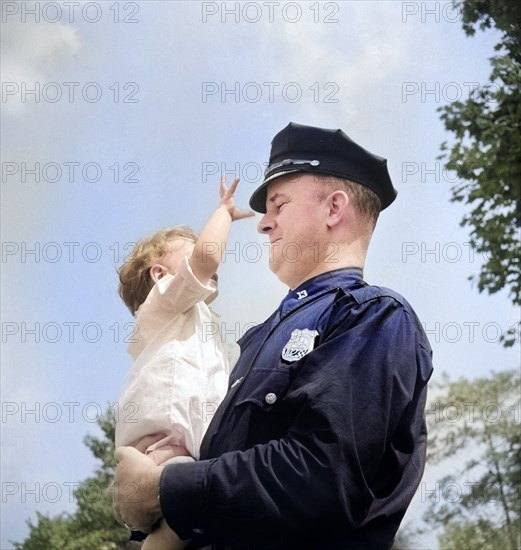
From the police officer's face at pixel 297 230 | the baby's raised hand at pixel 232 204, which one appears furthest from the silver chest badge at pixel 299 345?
the baby's raised hand at pixel 232 204

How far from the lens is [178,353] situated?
2012mm

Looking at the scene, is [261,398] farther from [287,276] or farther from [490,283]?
[490,283]

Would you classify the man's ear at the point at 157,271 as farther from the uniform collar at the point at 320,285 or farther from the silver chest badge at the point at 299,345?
the silver chest badge at the point at 299,345

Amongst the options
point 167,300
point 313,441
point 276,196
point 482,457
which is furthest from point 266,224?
point 482,457

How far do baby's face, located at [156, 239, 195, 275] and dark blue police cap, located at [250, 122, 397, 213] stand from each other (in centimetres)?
38

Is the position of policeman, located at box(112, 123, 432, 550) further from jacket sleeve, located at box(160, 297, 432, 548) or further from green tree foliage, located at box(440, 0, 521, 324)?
green tree foliage, located at box(440, 0, 521, 324)

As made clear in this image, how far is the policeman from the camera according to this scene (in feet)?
4.83

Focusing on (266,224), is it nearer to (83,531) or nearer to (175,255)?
(175,255)

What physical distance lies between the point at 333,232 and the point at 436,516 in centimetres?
489

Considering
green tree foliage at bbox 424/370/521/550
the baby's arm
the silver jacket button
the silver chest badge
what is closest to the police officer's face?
the baby's arm

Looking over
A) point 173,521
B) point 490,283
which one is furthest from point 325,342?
point 490,283

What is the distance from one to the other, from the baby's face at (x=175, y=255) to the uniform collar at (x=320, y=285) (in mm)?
495

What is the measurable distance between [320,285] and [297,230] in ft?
0.42

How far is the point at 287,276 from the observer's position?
1.91 m
